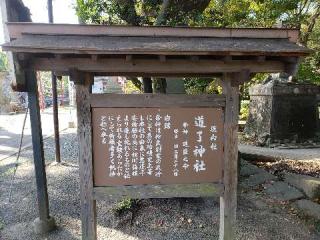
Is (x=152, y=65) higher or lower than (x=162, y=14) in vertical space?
lower

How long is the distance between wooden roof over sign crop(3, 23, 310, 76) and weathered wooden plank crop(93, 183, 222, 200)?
1.36 meters

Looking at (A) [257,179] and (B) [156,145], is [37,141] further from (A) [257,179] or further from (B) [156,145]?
(A) [257,179]

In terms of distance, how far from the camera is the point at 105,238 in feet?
16.7

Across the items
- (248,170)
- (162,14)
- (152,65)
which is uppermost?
(162,14)

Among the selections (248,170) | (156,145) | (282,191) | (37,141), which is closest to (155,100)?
(156,145)

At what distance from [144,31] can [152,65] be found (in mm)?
373

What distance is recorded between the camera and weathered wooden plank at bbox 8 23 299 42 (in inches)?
135

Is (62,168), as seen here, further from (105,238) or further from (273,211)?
(273,211)

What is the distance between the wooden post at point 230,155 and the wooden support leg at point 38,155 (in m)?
2.78

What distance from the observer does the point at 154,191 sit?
3.88m

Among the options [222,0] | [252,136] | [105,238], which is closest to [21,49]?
[105,238]

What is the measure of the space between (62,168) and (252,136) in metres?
6.92

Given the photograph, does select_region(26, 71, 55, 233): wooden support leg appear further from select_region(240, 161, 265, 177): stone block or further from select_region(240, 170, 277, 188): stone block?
select_region(240, 161, 265, 177): stone block

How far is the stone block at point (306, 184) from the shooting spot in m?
6.29
